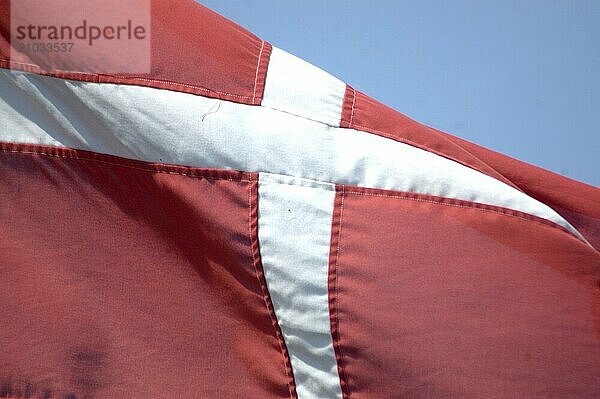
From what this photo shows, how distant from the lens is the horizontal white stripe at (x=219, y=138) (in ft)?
4.88

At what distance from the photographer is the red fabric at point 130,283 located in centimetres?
148

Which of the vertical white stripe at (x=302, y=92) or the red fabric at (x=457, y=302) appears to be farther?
the vertical white stripe at (x=302, y=92)

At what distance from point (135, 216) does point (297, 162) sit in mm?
343

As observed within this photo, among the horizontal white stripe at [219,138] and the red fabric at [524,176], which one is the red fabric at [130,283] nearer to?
the horizontal white stripe at [219,138]

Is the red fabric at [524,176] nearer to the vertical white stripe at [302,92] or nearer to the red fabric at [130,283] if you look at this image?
the vertical white stripe at [302,92]

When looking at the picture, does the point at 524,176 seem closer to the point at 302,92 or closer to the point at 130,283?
the point at 302,92

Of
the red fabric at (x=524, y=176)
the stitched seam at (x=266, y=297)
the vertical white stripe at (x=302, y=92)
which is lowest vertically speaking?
the stitched seam at (x=266, y=297)

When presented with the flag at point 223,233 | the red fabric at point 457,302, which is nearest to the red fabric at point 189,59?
the flag at point 223,233

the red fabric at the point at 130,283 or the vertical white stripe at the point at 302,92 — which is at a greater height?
the vertical white stripe at the point at 302,92

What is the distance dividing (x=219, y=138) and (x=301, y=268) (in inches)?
11.8

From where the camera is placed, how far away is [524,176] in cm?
165

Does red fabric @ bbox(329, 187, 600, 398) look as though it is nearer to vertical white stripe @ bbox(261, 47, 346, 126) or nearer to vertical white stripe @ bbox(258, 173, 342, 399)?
vertical white stripe @ bbox(258, 173, 342, 399)

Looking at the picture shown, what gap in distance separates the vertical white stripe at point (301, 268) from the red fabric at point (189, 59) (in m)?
0.21

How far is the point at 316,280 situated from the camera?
146 cm
